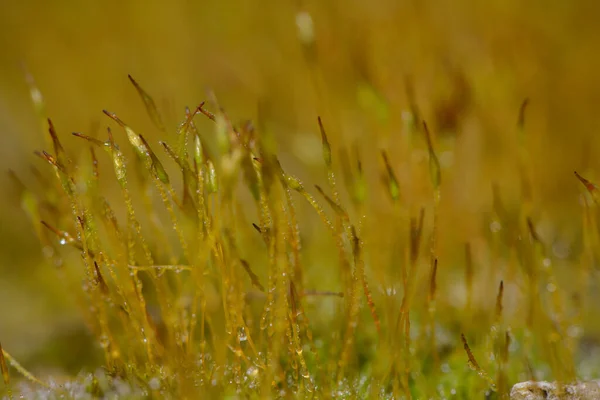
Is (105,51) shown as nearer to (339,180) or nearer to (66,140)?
(66,140)

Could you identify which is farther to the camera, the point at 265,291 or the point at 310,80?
the point at 310,80

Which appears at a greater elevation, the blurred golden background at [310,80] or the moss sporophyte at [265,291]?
the blurred golden background at [310,80]

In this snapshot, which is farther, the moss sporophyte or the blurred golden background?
the blurred golden background

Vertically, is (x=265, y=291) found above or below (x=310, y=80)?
below

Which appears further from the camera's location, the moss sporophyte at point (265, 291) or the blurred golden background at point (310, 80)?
the blurred golden background at point (310, 80)

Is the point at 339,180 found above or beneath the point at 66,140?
beneath

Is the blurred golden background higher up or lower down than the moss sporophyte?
higher up

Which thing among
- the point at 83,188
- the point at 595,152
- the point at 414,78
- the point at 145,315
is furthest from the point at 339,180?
the point at 83,188

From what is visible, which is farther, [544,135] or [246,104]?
[246,104]
